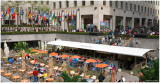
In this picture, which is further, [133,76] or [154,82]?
[133,76]

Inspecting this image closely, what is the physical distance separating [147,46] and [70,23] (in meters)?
27.0

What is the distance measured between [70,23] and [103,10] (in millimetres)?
12308

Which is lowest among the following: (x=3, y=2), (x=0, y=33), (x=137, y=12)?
(x=0, y=33)

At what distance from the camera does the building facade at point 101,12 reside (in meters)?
41.4

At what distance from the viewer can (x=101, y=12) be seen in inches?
1614

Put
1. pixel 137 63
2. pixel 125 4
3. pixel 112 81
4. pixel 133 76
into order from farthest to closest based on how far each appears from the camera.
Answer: pixel 125 4 < pixel 137 63 < pixel 133 76 < pixel 112 81

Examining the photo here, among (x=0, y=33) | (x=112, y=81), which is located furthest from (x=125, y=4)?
(x=112, y=81)

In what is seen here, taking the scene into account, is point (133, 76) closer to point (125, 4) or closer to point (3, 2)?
point (125, 4)

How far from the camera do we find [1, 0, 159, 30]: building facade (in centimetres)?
4141

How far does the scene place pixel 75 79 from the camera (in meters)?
14.0

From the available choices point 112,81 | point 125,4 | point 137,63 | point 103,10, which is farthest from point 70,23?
point 112,81

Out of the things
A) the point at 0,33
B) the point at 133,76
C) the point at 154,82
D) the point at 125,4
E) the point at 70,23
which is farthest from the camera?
the point at 70,23

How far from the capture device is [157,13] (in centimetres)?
7006

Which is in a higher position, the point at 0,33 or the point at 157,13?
the point at 157,13
